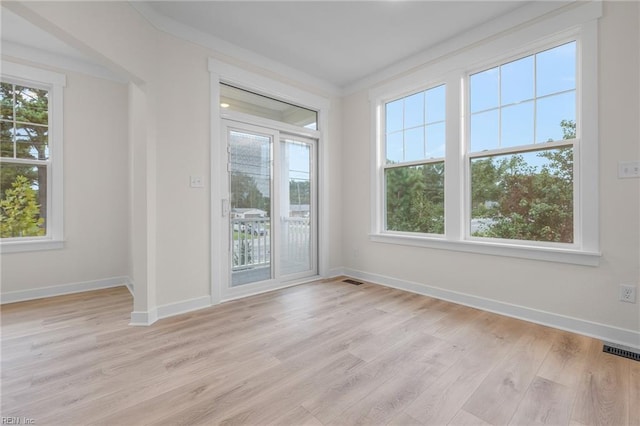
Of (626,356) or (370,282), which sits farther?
(370,282)

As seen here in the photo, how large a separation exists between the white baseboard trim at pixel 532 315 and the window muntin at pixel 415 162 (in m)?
0.69

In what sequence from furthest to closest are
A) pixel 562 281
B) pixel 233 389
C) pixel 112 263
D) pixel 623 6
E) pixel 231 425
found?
pixel 112 263, pixel 562 281, pixel 623 6, pixel 233 389, pixel 231 425

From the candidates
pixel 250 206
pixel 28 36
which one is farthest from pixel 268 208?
pixel 28 36

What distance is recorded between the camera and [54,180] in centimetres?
340

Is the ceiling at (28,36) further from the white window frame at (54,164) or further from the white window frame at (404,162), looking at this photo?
the white window frame at (404,162)

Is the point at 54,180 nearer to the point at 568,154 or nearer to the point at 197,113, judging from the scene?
the point at 197,113

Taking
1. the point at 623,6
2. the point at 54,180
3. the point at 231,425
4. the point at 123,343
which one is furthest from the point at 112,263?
the point at 623,6

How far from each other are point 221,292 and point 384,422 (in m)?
2.28

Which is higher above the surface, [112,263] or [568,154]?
[568,154]

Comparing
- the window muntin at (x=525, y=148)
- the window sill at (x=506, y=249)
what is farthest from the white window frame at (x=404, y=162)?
the window muntin at (x=525, y=148)

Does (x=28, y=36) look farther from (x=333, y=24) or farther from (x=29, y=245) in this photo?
(x=333, y=24)

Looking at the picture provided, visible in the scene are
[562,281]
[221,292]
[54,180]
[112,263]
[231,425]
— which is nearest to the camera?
[231,425]

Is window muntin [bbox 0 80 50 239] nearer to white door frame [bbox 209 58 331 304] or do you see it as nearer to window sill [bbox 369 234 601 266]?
white door frame [bbox 209 58 331 304]

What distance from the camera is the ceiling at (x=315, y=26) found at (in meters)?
2.55
